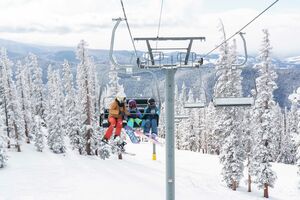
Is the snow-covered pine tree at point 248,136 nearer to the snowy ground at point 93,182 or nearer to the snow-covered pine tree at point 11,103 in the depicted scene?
the snowy ground at point 93,182

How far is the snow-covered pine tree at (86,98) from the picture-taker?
46.2 m

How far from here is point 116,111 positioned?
50.7 feet

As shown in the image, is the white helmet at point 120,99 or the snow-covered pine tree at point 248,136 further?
the snow-covered pine tree at point 248,136

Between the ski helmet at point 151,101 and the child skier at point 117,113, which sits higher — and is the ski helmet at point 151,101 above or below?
above

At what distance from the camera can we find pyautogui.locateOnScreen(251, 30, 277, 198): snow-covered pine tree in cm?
3491

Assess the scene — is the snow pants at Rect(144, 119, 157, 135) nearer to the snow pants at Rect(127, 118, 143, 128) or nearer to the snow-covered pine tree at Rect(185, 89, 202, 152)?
the snow pants at Rect(127, 118, 143, 128)

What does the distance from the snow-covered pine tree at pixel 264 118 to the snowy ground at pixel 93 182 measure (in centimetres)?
291

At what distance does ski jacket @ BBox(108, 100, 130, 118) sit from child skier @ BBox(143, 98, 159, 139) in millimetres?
1343

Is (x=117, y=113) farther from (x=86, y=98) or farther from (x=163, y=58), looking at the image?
(x=86, y=98)

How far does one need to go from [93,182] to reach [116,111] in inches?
734

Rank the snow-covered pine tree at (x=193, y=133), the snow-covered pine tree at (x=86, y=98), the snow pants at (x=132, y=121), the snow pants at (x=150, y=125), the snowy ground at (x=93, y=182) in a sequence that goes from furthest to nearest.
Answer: the snow-covered pine tree at (x=193, y=133), the snow-covered pine tree at (x=86, y=98), the snowy ground at (x=93, y=182), the snow pants at (x=150, y=125), the snow pants at (x=132, y=121)

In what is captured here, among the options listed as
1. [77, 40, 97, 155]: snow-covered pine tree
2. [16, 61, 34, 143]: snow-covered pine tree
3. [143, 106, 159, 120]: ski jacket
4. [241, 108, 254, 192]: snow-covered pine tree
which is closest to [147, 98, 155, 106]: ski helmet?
[143, 106, 159, 120]: ski jacket

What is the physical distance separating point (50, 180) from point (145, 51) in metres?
24.0

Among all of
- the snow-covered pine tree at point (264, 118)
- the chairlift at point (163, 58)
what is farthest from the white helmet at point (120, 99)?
the snow-covered pine tree at point (264, 118)
